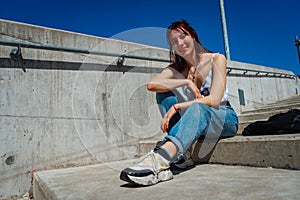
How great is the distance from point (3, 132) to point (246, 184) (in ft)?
5.15

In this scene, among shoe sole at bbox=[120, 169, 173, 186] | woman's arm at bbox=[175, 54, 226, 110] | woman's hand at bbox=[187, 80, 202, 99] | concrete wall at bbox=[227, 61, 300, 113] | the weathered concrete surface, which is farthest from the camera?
concrete wall at bbox=[227, 61, 300, 113]

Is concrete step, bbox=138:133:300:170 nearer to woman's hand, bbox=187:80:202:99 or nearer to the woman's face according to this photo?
woman's hand, bbox=187:80:202:99

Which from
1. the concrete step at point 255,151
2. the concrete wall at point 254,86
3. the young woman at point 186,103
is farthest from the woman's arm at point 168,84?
the concrete wall at point 254,86

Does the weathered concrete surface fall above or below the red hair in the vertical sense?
below

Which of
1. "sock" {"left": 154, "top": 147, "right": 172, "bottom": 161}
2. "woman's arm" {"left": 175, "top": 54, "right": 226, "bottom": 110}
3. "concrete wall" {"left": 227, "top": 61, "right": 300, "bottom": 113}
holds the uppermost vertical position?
"concrete wall" {"left": 227, "top": 61, "right": 300, "bottom": 113}

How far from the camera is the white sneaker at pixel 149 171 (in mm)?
932

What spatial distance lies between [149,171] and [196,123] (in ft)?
1.07

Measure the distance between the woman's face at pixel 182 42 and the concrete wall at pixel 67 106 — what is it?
0.94 m

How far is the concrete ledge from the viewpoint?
1063 mm

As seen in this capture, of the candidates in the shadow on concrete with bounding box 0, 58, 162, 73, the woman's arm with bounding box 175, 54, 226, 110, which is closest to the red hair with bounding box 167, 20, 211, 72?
the woman's arm with bounding box 175, 54, 226, 110

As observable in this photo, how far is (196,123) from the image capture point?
3.67ft

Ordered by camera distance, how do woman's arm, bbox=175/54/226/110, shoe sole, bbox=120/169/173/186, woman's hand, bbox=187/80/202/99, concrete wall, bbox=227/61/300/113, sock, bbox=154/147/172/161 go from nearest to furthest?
shoe sole, bbox=120/169/173/186 → sock, bbox=154/147/172/161 → woman's arm, bbox=175/54/226/110 → woman's hand, bbox=187/80/202/99 → concrete wall, bbox=227/61/300/113

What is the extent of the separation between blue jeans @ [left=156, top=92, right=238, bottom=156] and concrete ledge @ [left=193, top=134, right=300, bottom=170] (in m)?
0.10

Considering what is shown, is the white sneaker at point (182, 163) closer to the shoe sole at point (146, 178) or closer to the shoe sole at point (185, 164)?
the shoe sole at point (185, 164)
